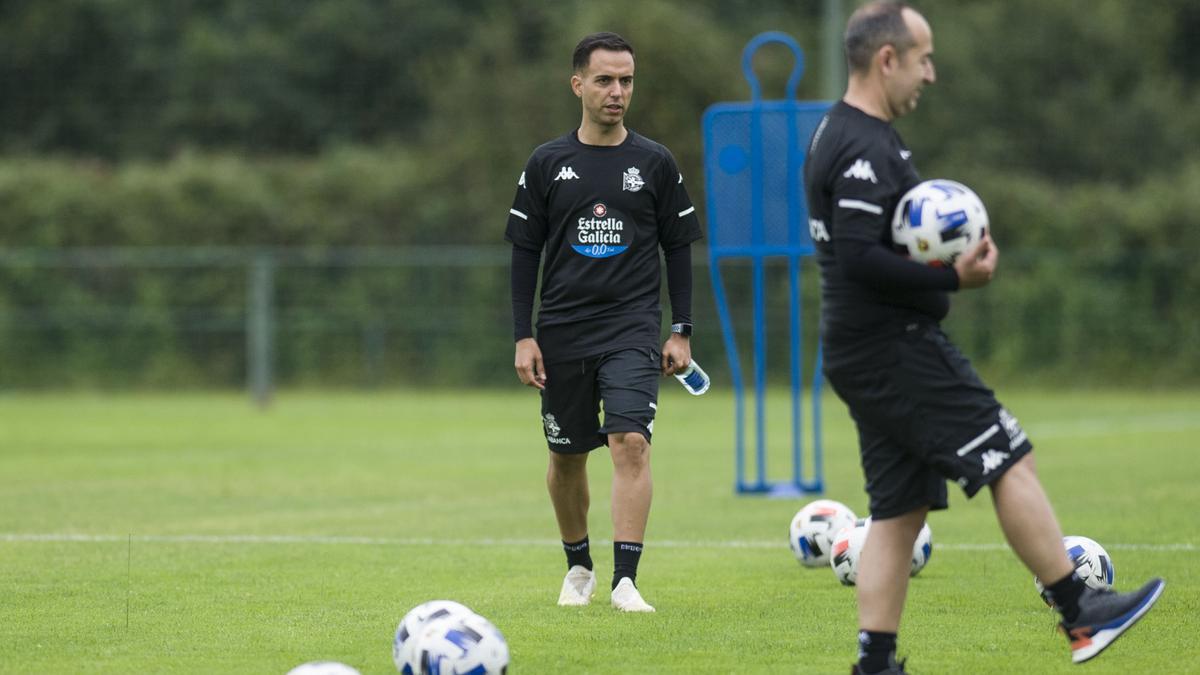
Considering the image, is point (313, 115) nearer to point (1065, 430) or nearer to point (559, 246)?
point (1065, 430)

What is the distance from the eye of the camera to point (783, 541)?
10523mm

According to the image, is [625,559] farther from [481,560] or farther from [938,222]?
[938,222]

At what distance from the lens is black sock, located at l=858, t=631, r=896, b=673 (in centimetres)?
583

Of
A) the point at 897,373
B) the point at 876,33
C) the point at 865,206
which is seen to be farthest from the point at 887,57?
the point at 897,373

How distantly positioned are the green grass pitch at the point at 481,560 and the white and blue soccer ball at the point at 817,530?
0.32ft

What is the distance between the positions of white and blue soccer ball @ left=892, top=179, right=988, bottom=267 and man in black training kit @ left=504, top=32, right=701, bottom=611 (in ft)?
7.48

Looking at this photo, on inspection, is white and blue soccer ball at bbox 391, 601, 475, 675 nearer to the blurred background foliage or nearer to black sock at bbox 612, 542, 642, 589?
black sock at bbox 612, 542, 642, 589

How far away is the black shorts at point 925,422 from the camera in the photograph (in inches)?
224

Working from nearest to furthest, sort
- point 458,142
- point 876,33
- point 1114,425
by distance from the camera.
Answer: point 876,33
point 1114,425
point 458,142

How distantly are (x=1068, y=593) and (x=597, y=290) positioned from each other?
9.20 feet

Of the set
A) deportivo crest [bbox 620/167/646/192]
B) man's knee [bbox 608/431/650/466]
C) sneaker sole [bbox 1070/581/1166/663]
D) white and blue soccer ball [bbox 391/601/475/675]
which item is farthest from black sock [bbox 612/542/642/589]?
sneaker sole [bbox 1070/581/1166/663]

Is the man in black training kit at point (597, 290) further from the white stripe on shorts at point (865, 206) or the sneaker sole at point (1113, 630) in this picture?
the sneaker sole at point (1113, 630)

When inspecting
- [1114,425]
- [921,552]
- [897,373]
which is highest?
[897,373]

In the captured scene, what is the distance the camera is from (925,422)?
18.8 feet
